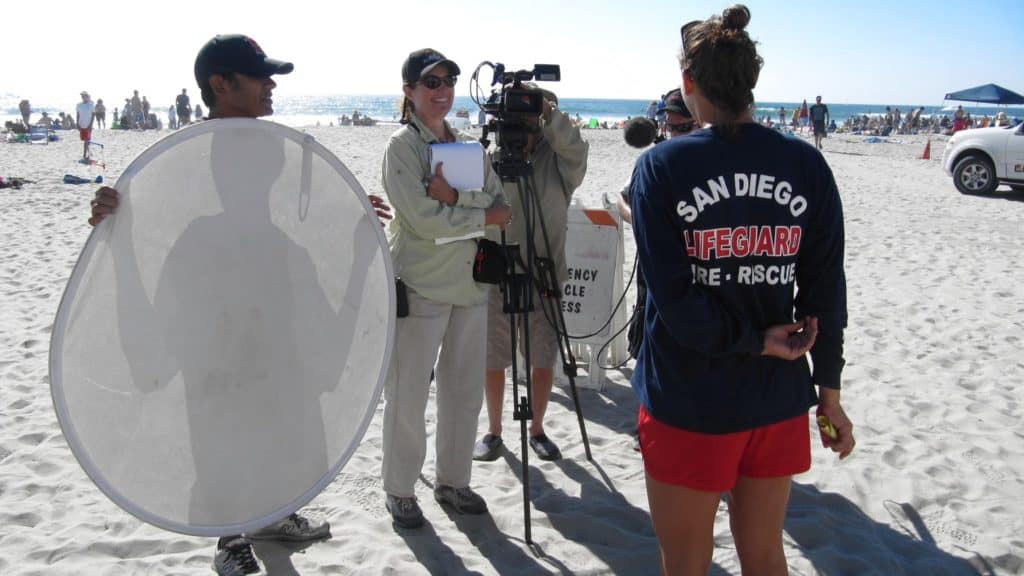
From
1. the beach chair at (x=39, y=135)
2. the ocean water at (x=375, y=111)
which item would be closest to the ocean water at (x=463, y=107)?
the ocean water at (x=375, y=111)

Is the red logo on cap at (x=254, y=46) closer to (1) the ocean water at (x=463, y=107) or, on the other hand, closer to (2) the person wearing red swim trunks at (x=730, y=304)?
(2) the person wearing red swim trunks at (x=730, y=304)

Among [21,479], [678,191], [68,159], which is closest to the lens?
[678,191]

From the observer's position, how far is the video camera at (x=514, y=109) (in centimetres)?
327

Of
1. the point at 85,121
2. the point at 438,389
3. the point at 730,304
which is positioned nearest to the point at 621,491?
the point at 438,389

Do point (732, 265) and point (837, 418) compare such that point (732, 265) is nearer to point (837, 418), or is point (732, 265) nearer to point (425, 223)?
point (837, 418)

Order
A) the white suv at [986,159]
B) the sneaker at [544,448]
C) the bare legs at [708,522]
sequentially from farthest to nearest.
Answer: the white suv at [986,159]
the sneaker at [544,448]
the bare legs at [708,522]

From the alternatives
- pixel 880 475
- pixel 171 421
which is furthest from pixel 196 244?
pixel 880 475

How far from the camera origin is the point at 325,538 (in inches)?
126

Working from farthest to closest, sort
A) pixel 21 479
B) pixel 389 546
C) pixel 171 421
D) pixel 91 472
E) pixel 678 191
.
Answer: pixel 21 479 < pixel 389 546 < pixel 171 421 < pixel 91 472 < pixel 678 191

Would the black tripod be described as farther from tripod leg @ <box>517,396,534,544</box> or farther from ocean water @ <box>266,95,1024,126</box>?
ocean water @ <box>266,95,1024,126</box>

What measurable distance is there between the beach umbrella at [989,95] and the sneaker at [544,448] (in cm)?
3148

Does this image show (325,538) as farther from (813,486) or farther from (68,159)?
(68,159)

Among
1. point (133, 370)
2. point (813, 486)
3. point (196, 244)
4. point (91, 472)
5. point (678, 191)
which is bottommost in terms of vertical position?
point (813, 486)

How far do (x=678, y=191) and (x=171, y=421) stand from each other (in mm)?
1602
